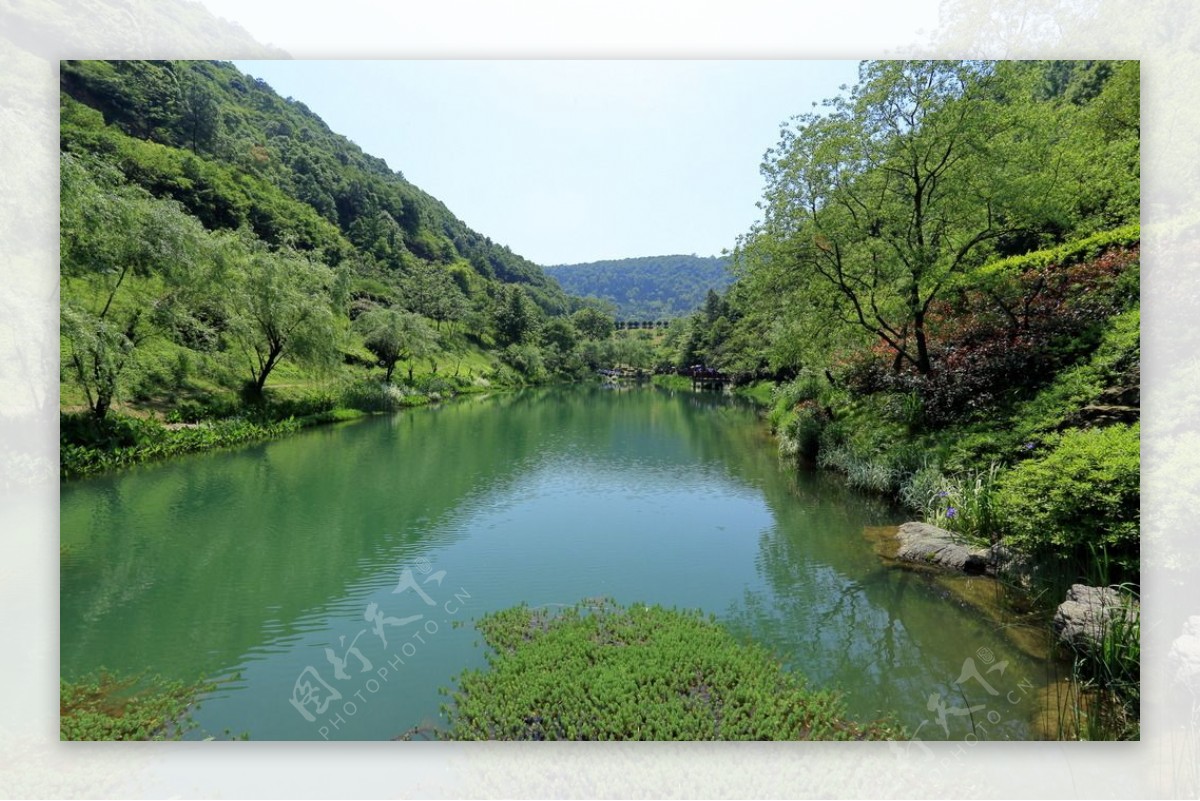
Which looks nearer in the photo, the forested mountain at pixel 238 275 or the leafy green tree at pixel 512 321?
the forested mountain at pixel 238 275

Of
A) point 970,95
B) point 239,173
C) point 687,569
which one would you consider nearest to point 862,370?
point 970,95

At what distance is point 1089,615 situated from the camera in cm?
570

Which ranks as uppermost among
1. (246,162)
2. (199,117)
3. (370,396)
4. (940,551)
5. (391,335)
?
(199,117)

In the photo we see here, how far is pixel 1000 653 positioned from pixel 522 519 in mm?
7744

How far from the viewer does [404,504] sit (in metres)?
12.7

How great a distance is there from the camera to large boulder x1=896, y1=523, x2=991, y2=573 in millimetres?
8211

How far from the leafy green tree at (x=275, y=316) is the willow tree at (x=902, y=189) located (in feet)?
62.7

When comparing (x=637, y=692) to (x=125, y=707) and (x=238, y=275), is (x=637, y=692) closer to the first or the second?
(x=125, y=707)

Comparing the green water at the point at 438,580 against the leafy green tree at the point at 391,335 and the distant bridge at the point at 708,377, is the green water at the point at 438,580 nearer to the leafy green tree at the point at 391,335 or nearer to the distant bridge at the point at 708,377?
the leafy green tree at the point at 391,335

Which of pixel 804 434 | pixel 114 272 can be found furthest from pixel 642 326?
pixel 114 272

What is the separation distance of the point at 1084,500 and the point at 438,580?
7879 millimetres

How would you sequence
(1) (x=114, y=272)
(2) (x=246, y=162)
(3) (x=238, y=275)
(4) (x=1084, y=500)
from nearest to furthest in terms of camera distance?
(4) (x=1084, y=500) < (1) (x=114, y=272) < (3) (x=238, y=275) < (2) (x=246, y=162)

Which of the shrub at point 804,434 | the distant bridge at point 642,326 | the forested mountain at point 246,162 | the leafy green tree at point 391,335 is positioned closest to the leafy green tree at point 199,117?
the forested mountain at point 246,162

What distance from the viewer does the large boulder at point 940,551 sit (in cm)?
821
